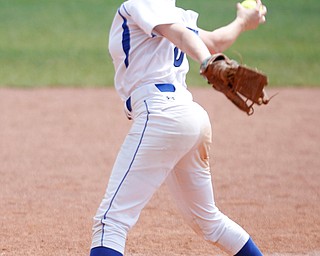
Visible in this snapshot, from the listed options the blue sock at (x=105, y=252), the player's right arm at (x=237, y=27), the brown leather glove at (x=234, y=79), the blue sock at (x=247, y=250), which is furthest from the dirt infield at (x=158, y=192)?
the brown leather glove at (x=234, y=79)

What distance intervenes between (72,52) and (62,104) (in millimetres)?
4065

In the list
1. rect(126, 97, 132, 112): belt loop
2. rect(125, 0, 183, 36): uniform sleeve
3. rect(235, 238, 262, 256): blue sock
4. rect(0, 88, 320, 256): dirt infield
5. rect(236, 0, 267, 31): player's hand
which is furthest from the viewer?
rect(0, 88, 320, 256): dirt infield

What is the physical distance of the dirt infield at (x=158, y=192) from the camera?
5.37m

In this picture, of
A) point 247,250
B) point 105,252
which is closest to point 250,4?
point 247,250

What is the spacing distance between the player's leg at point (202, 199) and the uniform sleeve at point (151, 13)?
1.56 feet

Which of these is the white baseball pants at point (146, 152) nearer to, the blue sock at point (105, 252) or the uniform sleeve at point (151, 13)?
the blue sock at point (105, 252)

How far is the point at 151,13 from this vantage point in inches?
144

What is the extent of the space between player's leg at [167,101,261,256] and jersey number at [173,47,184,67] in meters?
0.27

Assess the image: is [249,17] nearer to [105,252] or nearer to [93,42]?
[105,252]

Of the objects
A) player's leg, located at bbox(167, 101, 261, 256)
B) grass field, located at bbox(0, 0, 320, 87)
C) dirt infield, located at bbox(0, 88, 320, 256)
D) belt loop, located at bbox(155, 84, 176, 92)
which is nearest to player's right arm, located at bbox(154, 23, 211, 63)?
belt loop, located at bbox(155, 84, 176, 92)

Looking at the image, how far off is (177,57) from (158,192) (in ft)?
9.70

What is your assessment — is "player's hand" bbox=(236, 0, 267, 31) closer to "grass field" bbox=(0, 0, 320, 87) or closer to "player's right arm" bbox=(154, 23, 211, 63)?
"player's right arm" bbox=(154, 23, 211, 63)

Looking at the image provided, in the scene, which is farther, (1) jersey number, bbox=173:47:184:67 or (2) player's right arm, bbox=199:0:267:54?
(2) player's right arm, bbox=199:0:267:54

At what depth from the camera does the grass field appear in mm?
12516
